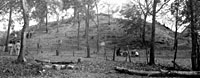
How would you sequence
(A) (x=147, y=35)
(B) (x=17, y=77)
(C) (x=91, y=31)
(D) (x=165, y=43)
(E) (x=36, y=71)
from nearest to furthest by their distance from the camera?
(B) (x=17, y=77)
(E) (x=36, y=71)
(D) (x=165, y=43)
(A) (x=147, y=35)
(C) (x=91, y=31)

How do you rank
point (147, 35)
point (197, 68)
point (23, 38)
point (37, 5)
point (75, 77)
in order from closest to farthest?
point (75, 77)
point (197, 68)
point (23, 38)
point (37, 5)
point (147, 35)

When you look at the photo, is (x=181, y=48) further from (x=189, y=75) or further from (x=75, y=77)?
(x=75, y=77)

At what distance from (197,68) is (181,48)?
83.9 ft

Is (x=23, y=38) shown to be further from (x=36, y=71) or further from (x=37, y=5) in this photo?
(x=37, y=5)

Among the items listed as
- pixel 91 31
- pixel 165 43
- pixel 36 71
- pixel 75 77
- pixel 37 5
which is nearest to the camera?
pixel 75 77

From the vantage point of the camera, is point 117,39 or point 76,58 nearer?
point 76,58

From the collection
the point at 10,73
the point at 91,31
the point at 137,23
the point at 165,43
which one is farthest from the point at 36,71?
the point at 91,31

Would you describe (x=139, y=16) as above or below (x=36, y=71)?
above

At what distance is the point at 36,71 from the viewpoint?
37.1ft

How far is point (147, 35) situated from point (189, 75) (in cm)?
3646

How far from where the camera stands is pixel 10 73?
10664 millimetres

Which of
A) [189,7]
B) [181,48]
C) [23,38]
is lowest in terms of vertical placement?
[181,48]

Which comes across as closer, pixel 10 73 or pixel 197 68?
pixel 10 73

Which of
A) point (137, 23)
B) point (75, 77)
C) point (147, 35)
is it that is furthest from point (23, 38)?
point (147, 35)
